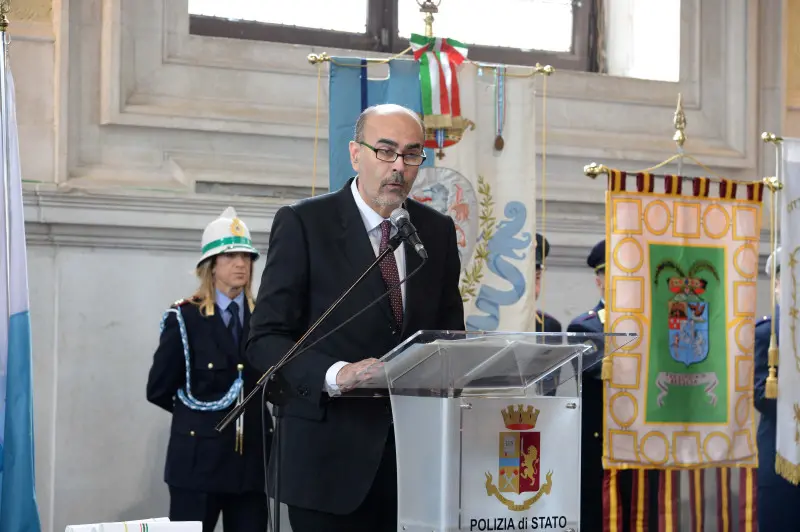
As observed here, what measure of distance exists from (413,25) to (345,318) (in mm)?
4015

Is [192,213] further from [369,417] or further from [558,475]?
[558,475]

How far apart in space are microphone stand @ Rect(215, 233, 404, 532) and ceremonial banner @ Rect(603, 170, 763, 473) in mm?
2153

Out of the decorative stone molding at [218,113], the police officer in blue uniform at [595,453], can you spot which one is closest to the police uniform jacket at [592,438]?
the police officer in blue uniform at [595,453]

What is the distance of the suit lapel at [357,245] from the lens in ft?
9.37

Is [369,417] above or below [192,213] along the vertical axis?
below

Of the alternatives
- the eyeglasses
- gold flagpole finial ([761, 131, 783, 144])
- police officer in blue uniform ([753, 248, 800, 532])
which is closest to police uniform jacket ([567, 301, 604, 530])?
police officer in blue uniform ([753, 248, 800, 532])

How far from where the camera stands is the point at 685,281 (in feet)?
16.0

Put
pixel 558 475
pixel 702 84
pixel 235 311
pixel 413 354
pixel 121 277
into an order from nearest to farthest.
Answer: pixel 413 354
pixel 558 475
pixel 235 311
pixel 121 277
pixel 702 84

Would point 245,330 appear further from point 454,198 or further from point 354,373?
point 354,373

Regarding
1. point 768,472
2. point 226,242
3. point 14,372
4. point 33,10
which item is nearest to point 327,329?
point 14,372

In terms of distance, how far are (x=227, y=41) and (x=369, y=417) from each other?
3497 mm

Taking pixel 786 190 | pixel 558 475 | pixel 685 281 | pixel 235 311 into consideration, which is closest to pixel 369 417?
pixel 558 475

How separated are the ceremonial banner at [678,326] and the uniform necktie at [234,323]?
1483 millimetres

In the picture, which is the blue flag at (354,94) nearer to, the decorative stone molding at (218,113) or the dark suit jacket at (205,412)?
the dark suit jacket at (205,412)
